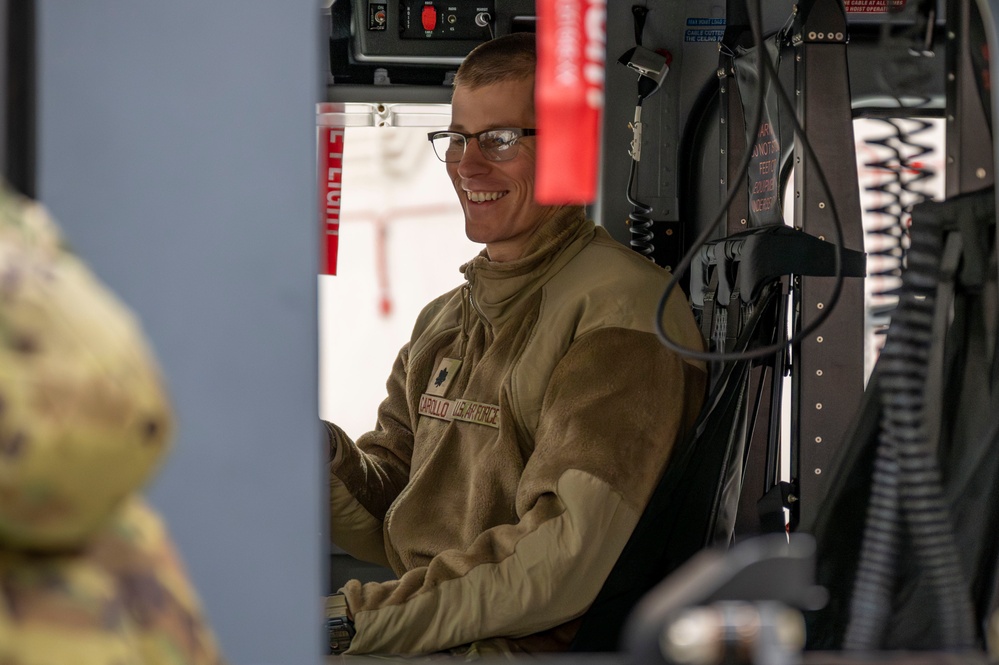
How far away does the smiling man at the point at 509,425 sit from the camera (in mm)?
1964

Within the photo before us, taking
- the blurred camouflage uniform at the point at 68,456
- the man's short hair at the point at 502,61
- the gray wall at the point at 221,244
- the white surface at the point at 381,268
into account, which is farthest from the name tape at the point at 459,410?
the blurred camouflage uniform at the point at 68,456

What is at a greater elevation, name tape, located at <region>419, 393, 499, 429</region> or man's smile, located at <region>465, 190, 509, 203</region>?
man's smile, located at <region>465, 190, 509, 203</region>

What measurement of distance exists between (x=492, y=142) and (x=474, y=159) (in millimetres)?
52

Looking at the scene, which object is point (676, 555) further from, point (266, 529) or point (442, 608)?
point (266, 529)

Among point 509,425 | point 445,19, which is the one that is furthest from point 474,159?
point 509,425

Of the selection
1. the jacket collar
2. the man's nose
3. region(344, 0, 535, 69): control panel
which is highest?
region(344, 0, 535, 69): control panel

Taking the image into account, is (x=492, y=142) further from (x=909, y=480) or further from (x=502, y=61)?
(x=909, y=480)

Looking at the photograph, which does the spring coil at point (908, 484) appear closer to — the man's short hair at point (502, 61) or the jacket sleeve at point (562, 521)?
the jacket sleeve at point (562, 521)

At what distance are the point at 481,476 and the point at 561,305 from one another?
1.12ft

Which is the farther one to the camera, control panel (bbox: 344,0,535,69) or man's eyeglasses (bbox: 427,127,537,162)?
control panel (bbox: 344,0,535,69)

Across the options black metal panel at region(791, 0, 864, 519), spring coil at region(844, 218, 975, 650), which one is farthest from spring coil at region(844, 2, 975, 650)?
black metal panel at region(791, 0, 864, 519)

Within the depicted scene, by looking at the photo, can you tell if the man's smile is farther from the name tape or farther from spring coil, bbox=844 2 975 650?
spring coil, bbox=844 2 975 650

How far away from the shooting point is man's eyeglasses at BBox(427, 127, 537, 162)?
2.49 meters

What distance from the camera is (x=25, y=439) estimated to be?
62 cm
